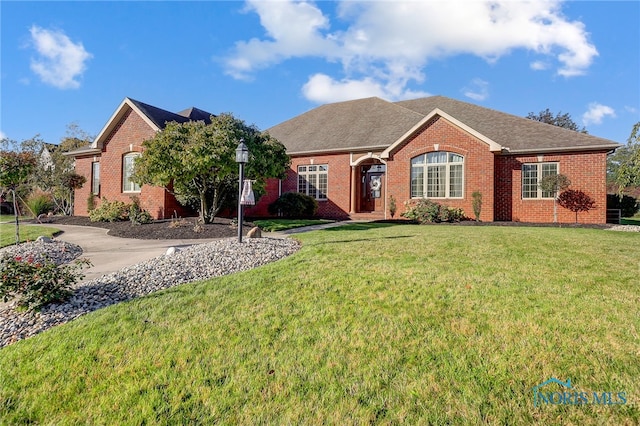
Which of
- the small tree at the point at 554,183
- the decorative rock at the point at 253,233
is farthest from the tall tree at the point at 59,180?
the small tree at the point at 554,183

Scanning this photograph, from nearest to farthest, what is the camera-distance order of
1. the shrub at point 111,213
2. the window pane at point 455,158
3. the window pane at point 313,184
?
1. the window pane at point 455,158
2. the shrub at point 111,213
3. the window pane at point 313,184

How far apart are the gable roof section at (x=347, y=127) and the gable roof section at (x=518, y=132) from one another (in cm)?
254

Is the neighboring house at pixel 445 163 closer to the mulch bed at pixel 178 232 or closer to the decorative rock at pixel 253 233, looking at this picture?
the mulch bed at pixel 178 232

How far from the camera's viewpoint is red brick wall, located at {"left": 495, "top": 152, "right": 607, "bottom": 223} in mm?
13930

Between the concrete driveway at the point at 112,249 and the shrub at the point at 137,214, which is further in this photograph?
the shrub at the point at 137,214

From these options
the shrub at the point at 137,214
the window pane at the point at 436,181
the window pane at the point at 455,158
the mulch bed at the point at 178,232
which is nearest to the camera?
the mulch bed at the point at 178,232

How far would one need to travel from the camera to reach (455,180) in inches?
603

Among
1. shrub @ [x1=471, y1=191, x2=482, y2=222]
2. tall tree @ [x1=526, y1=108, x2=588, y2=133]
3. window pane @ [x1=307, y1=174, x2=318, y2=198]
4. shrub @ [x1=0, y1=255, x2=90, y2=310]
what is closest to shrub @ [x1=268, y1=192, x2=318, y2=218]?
window pane @ [x1=307, y1=174, x2=318, y2=198]

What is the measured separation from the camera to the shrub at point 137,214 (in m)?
14.4

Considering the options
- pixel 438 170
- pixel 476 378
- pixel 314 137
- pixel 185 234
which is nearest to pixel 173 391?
pixel 476 378

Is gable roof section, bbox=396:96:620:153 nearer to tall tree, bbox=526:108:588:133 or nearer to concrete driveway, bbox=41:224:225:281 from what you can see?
concrete driveway, bbox=41:224:225:281

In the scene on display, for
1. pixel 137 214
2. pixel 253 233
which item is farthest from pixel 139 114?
pixel 253 233

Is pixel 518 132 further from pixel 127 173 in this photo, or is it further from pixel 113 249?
pixel 127 173

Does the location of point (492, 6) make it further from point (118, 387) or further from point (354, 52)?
point (118, 387)
